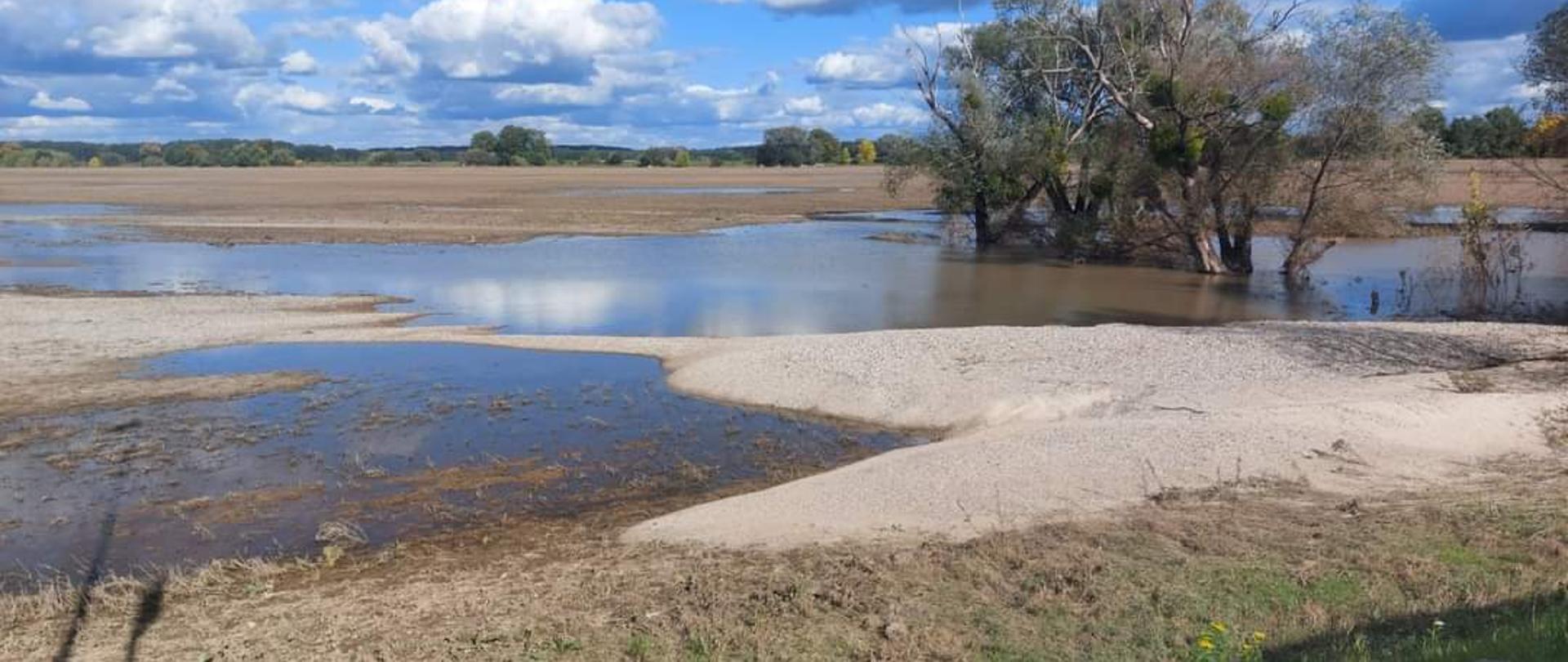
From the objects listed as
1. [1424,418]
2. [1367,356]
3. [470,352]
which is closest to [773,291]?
[470,352]

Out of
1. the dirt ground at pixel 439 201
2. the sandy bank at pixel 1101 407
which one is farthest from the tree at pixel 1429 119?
the dirt ground at pixel 439 201

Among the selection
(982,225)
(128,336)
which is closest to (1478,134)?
(982,225)

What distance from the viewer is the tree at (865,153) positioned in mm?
146200

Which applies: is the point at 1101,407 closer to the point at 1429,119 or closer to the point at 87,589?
the point at 87,589

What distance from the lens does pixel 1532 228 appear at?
147 feet

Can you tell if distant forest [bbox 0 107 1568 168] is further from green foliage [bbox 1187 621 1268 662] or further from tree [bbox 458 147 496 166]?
green foliage [bbox 1187 621 1268 662]

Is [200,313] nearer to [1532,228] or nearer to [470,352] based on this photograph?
[470,352]

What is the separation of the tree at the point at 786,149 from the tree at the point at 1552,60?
11887 centimetres

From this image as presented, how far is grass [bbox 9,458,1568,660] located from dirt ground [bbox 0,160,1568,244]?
21.6 m

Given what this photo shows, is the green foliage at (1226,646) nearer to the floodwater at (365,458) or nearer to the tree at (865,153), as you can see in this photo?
the floodwater at (365,458)

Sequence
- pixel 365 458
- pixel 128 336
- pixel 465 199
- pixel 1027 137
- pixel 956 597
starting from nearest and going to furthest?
pixel 956 597 → pixel 365 458 → pixel 128 336 → pixel 1027 137 → pixel 465 199

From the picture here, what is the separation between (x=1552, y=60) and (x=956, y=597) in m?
21.6

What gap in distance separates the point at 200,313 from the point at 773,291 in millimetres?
12570

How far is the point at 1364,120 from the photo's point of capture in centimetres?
3072
